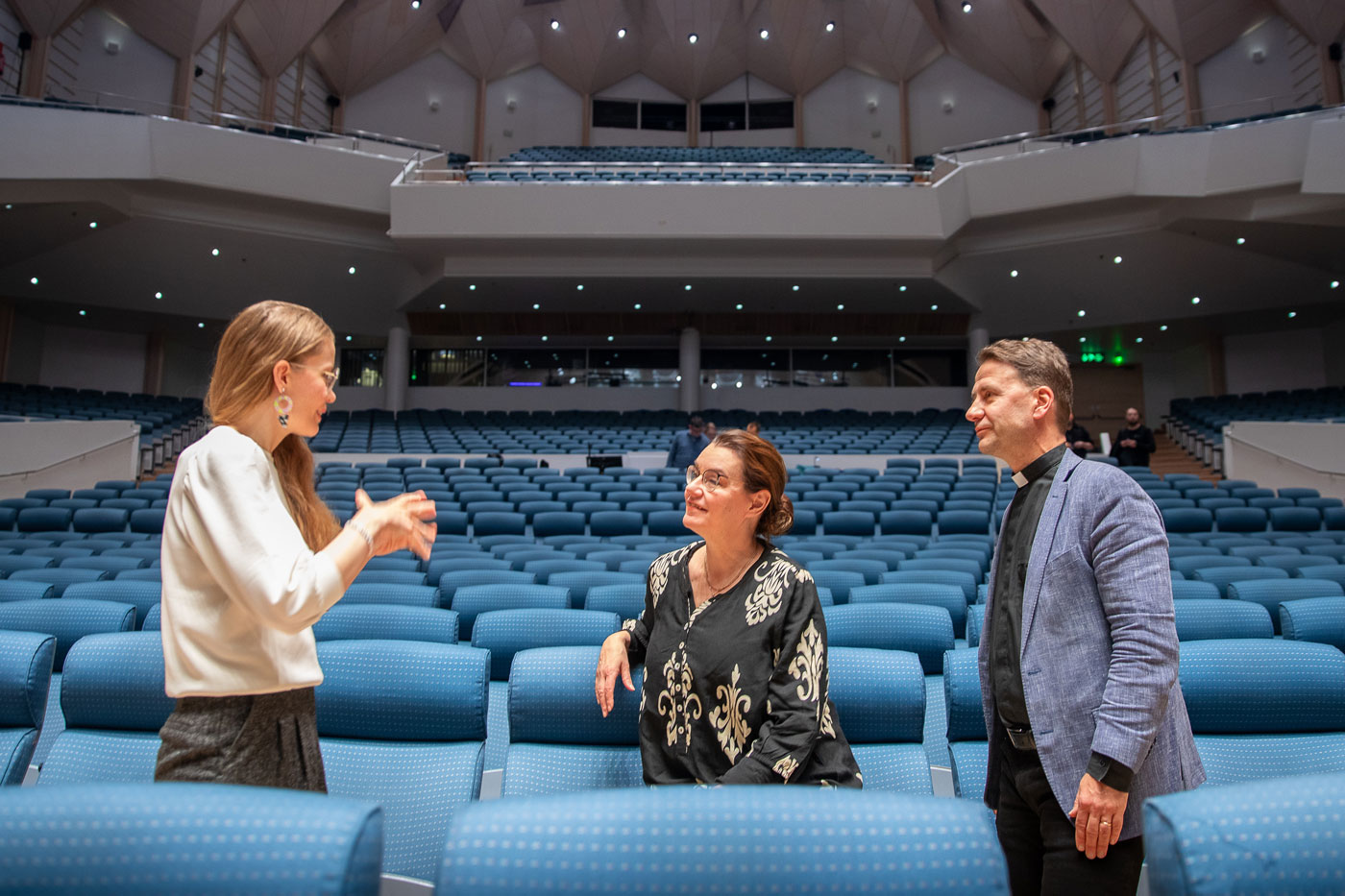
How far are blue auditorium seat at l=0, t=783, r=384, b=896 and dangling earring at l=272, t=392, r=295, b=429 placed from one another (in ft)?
1.88

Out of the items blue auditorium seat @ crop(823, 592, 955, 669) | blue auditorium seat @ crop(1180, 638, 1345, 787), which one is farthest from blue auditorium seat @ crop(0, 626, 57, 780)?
blue auditorium seat @ crop(1180, 638, 1345, 787)

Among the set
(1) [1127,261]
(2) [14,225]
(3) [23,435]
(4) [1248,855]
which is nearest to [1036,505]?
(4) [1248,855]

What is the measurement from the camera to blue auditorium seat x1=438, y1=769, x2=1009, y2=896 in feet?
2.37

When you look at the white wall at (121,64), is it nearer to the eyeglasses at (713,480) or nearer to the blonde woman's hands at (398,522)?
the eyeglasses at (713,480)

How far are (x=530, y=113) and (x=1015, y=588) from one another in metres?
21.0

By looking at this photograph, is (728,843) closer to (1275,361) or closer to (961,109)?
(1275,361)

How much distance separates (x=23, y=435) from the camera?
1004cm

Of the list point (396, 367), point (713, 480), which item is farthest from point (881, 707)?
point (396, 367)

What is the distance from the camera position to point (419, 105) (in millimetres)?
18859

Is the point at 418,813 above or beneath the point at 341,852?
beneath

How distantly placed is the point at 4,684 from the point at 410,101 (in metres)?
20.2

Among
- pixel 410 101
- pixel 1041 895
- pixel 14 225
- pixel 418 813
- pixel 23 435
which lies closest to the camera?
pixel 1041 895

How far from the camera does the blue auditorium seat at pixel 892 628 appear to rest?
2559 mm

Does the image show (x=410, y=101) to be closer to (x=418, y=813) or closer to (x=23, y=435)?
(x=23, y=435)
